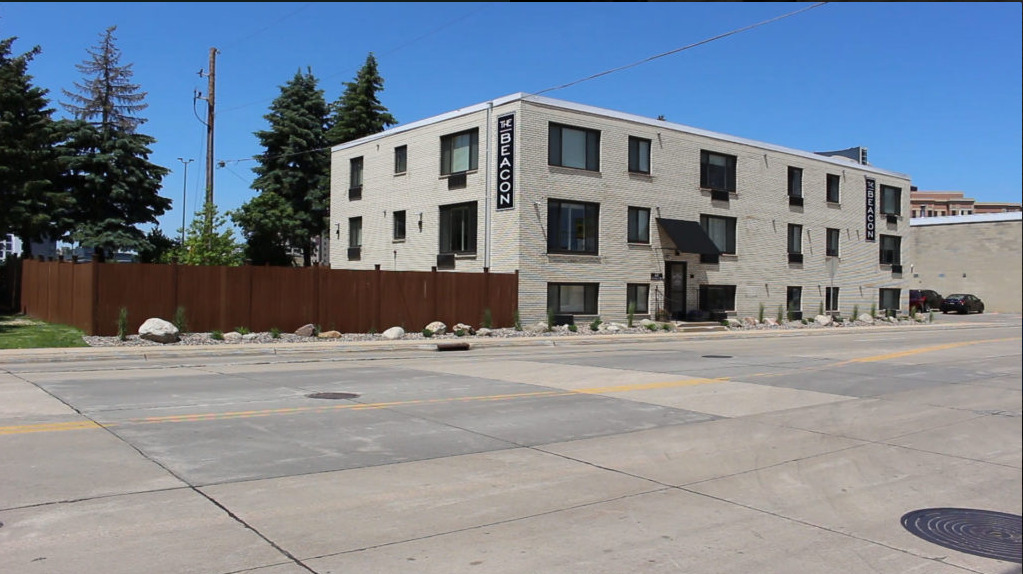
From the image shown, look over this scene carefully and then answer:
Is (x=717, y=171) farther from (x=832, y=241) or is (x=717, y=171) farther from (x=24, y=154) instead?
(x=24, y=154)

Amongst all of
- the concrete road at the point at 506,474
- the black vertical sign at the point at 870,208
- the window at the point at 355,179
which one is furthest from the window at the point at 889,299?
the concrete road at the point at 506,474

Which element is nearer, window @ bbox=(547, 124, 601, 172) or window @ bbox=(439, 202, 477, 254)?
window @ bbox=(547, 124, 601, 172)

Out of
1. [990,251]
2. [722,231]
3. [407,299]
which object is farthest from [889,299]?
[990,251]

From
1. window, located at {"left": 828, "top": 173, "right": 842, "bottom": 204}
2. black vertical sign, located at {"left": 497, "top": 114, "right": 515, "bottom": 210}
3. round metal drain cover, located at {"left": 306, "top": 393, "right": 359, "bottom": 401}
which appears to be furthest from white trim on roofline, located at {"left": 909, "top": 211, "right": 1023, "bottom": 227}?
window, located at {"left": 828, "top": 173, "right": 842, "bottom": 204}

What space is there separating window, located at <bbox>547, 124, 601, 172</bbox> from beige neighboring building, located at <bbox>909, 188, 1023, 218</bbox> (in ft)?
76.5

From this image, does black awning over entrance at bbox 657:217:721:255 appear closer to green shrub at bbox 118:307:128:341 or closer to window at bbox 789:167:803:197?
window at bbox 789:167:803:197

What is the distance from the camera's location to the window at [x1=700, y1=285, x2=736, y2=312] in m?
34.3

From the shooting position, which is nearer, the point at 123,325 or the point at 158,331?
the point at 158,331

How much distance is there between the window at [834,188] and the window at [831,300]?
4.76m

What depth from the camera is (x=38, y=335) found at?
20.6 m

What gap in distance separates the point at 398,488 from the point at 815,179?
37.9 m

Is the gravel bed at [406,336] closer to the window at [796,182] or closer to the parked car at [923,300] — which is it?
the window at [796,182]

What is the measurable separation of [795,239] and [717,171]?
23.1ft

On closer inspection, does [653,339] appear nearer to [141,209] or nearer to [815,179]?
[815,179]
